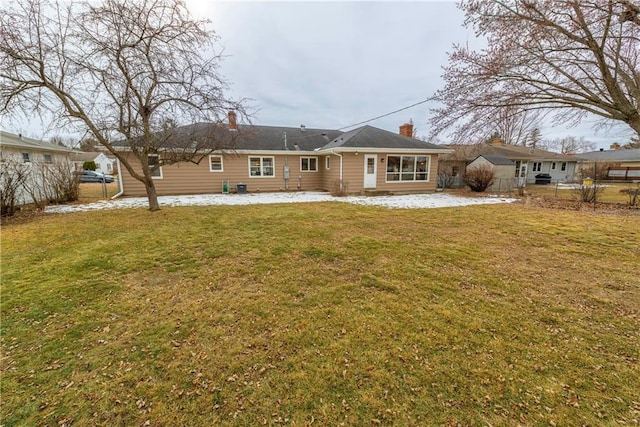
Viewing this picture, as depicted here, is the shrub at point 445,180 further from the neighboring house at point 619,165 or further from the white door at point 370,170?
the neighboring house at point 619,165

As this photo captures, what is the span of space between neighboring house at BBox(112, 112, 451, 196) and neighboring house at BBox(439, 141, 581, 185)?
3457 mm

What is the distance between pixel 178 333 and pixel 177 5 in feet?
29.2

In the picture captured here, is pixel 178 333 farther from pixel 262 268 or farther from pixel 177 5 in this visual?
pixel 177 5

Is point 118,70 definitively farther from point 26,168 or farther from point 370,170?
point 370,170

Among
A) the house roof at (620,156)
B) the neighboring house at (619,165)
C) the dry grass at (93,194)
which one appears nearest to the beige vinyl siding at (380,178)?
the dry grass at (93,194)

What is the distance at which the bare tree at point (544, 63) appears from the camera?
5.18m

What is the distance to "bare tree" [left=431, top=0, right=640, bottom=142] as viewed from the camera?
17.0ft

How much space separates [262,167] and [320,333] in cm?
1406

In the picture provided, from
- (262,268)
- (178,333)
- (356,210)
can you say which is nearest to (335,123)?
(356,210)

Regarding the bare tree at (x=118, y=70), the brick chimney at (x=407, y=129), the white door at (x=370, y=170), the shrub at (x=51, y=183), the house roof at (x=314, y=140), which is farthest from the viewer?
the brick chimney at (x=407, y=129)

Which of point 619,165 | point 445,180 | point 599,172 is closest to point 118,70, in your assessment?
point 445,180

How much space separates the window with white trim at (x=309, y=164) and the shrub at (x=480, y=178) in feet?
31.1

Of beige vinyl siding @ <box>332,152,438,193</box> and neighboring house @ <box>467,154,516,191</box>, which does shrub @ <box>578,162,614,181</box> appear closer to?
neighboring house @ <box>467,154,516,191</box>

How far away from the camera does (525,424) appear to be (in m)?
1.75
